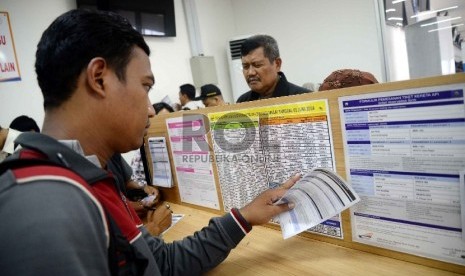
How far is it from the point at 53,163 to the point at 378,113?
583 mm

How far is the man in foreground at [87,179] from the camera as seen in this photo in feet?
1.10

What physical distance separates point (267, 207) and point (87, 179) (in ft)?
1.49

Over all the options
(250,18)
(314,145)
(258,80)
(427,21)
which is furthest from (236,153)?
(250,18)

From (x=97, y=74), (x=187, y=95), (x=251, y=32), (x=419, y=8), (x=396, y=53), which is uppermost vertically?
(x=251, y=32)

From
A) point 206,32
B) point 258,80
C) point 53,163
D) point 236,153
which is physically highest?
point 206,32

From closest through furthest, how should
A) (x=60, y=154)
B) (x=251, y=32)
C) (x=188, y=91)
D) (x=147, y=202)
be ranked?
(x=60, y=154), (x=147, y=202), (x=188, y=91), (x=251, y=32)

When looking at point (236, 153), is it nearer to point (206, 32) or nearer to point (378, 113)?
point (378, 113)

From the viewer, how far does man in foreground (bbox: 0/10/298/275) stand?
334mm

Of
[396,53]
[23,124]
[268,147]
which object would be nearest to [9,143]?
[23,124]

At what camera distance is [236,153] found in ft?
3.06

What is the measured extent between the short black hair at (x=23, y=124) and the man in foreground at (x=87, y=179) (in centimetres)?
238

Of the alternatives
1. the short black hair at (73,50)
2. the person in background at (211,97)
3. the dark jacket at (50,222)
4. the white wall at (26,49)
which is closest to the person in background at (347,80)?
the short black hair at (73,50)

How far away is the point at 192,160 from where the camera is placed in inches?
43.8

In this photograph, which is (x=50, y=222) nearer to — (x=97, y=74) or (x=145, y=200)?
(x=97, y=74)
